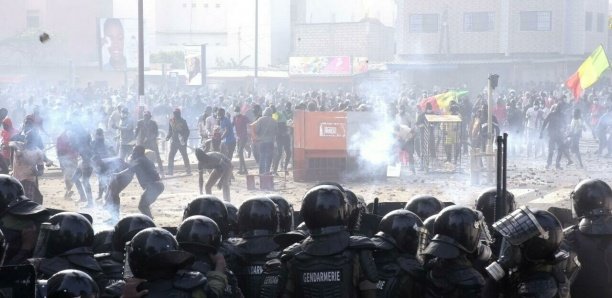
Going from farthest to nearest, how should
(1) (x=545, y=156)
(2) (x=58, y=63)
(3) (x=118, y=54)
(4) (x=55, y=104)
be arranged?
(2) (x=58, y=63), (3) (x=118, y=54), (4) (x=55, y=104), (1) (x=545, y=156)

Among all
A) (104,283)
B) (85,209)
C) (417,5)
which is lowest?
(85,209)

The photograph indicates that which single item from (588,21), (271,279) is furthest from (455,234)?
(588,21)

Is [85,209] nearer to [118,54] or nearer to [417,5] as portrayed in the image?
[118,54]

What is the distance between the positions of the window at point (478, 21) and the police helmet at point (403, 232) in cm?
4965

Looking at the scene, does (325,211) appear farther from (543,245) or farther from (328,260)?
(543,245)

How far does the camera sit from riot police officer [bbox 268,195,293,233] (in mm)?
7000

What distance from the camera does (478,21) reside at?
54.6m

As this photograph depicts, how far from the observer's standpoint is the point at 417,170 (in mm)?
23969

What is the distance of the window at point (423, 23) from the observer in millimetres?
55188

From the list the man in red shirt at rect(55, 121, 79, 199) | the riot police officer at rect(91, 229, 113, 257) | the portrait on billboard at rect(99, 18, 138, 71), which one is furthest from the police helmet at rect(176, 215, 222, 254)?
the portrait on billboard at rect(99, 18, 138, 71)

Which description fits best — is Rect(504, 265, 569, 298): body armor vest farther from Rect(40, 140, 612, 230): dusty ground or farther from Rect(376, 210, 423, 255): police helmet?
Rect(40, 140, 612, 230): dusty ground

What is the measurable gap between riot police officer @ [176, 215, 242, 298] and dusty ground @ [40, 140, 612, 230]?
9480 mm

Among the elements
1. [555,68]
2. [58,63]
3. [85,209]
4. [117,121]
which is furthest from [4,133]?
[58,63]

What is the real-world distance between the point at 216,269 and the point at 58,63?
2317 inches
